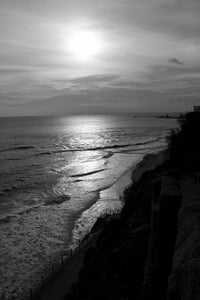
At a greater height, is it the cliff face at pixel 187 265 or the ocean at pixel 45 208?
the cliff face at pixel 187 265

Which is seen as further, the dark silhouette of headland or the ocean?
the ocean

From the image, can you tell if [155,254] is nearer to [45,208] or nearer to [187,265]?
[187,265]

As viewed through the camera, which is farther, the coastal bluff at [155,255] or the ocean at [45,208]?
the ocean at [45,208]

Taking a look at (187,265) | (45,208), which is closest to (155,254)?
(187,265)

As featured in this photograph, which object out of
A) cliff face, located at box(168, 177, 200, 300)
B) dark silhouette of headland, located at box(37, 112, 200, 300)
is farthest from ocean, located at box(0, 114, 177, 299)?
cliff face, located at box(168, 177, 200, 300)

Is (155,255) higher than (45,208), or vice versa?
(155,255)

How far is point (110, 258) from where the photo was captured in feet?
34.7

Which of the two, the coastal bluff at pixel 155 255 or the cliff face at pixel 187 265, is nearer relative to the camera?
the cliff face at pixel 187 265

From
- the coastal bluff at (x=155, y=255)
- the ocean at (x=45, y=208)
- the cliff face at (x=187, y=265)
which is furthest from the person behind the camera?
the ocean at (x=45, y=208)

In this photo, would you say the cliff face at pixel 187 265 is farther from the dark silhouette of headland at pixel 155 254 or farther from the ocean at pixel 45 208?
the ocean at pixel 45 208

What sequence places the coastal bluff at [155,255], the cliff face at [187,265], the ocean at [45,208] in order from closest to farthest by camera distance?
the cliff face at [187,265]
the coastal bluff at [155,255]
the ocean at [45,208]

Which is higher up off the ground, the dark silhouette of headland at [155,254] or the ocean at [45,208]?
the dark silhouette of headland at [155,254]

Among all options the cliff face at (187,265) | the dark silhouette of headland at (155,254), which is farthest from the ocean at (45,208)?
the cliff face at (187,265)

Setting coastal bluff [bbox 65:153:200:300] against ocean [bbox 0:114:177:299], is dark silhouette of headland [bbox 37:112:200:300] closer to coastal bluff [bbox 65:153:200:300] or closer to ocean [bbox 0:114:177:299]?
coastal bluff [bbox 65:153:200:300]
